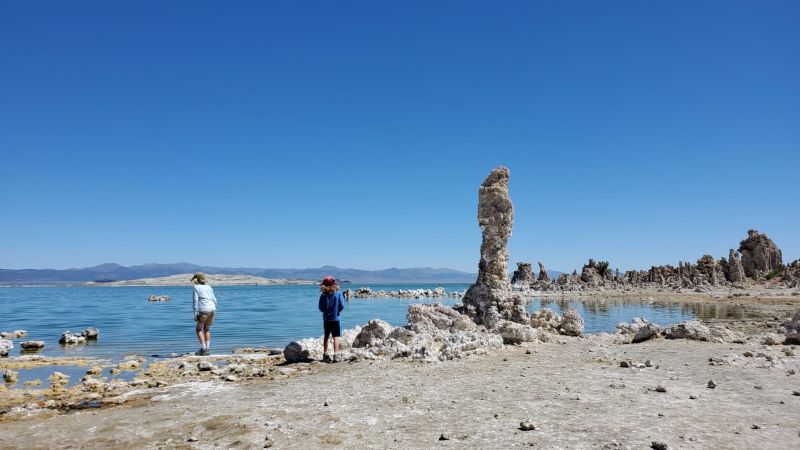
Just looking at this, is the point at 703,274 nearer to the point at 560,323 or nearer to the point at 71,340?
the point at 560,323

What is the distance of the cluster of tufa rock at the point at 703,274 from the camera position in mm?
72188

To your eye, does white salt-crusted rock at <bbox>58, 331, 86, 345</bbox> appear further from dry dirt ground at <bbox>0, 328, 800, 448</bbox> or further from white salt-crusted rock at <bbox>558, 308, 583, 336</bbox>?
white salt-crusted rock at <bbox>558, 308, 583, 336</bbox>

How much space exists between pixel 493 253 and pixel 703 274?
73.8 metres

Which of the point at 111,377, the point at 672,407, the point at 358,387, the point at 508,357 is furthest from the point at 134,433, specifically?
the point at 508,357

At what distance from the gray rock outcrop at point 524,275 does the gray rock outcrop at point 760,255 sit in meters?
35.7

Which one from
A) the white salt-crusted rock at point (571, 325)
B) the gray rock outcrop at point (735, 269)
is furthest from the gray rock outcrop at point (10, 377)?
the gray rock outcrop at point (735, 269)

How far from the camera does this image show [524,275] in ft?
336

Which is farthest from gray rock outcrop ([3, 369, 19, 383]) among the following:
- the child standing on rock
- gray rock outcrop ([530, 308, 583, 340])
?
gray rock outcrop ([530, 308, 583, 340])

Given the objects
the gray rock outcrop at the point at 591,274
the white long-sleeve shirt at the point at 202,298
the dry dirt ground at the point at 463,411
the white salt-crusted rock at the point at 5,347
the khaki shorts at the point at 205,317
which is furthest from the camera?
the gray rock outcrop at the point at 591,274

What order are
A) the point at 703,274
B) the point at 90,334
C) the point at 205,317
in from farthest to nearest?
the point at 703,274 < the point at 90,334 < the point at 205,317

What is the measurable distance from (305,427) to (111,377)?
7969 mm

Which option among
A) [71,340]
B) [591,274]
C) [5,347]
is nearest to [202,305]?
[5,347]

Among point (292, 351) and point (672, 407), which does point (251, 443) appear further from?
point (292, 351)

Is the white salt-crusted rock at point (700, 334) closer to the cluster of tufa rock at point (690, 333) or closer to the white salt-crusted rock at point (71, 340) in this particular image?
the cluster of tufa rock at point (690, 333)
